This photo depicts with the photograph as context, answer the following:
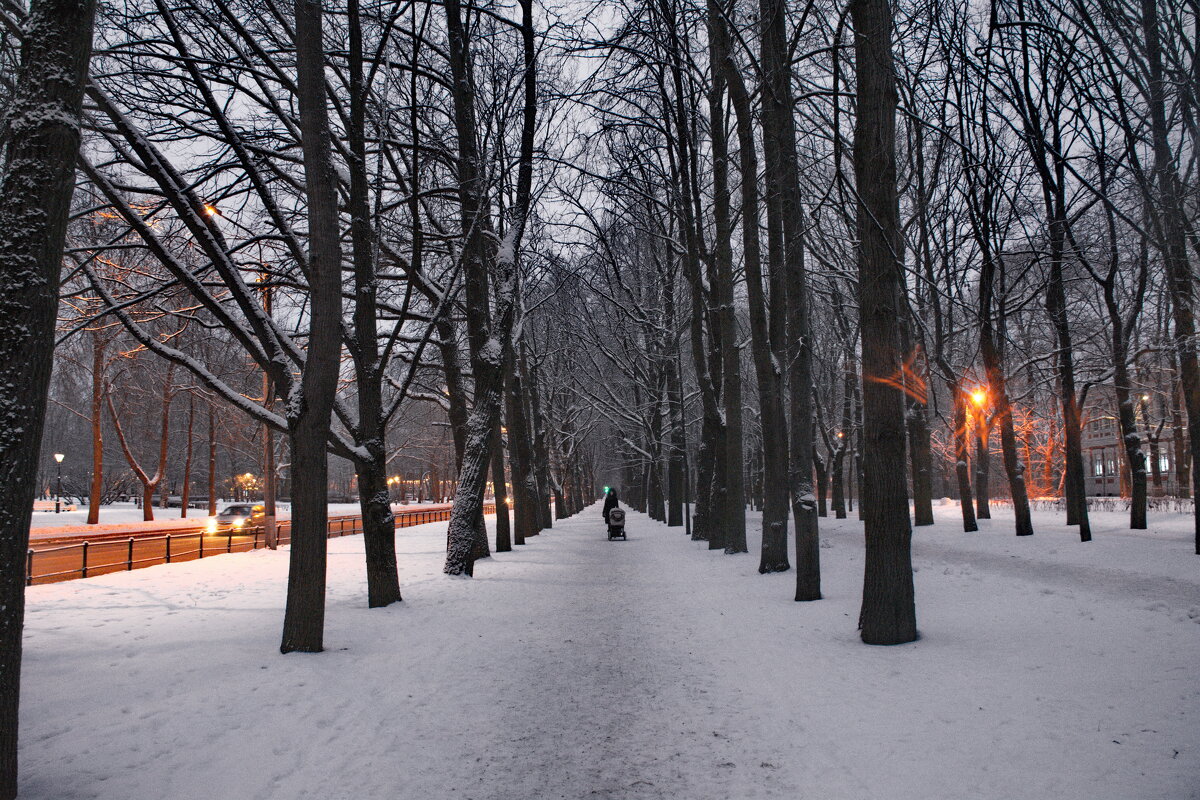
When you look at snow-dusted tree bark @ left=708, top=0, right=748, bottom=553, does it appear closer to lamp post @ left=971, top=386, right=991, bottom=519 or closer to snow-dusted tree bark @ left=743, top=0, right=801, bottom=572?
snow-dusted tree bark @ left=743, top=0, right=801, bottom=572

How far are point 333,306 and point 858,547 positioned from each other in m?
15.6

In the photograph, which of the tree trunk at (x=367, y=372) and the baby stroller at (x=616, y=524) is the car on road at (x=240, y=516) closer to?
the baby stroller at (x=616, y=524)

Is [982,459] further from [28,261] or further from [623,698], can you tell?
[28,261]

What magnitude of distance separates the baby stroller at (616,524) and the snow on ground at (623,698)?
1248cm

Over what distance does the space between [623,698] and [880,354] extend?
14.2 feet

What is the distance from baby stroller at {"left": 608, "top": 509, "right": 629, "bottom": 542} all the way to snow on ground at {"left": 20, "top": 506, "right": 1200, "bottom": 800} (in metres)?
12.5

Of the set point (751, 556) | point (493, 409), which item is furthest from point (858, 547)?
point (493, 409)

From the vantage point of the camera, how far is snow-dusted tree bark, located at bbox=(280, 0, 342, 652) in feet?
22.9

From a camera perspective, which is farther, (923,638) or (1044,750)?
(923,638)

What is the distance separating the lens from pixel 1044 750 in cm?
430

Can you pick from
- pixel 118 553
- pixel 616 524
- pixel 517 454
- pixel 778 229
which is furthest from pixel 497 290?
pixel 118 553

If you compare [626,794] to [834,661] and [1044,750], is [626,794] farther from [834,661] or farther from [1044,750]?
[834,661]

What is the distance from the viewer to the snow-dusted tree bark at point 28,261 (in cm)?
363

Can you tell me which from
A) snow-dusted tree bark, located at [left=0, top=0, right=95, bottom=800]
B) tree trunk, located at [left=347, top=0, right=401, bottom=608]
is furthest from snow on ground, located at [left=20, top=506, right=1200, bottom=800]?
snow-dusted tree bark, located at [left=0, top=0, right=95, bottom=800]
